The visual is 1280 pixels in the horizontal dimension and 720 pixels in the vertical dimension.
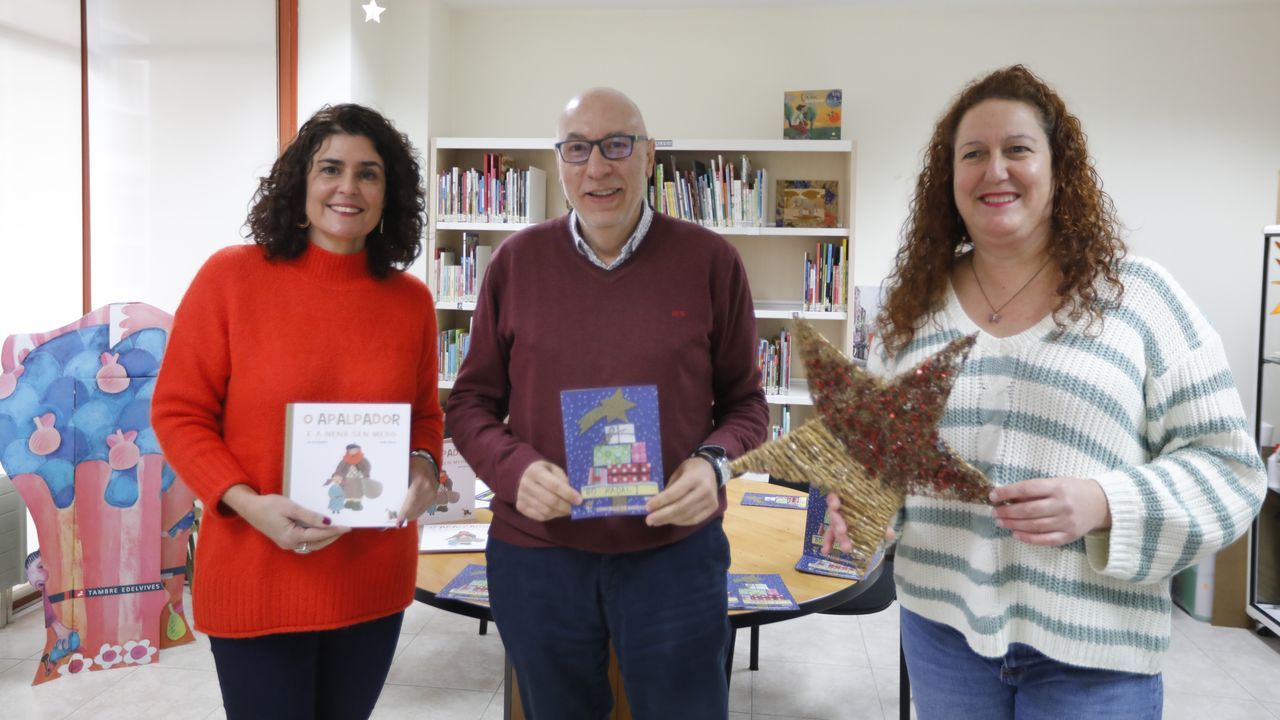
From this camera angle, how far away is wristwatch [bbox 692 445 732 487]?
1430 mm

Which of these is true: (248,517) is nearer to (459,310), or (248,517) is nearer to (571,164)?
(571,164)

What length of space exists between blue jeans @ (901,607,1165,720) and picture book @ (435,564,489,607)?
923 millimetres

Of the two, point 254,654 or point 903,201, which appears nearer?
point 254,654

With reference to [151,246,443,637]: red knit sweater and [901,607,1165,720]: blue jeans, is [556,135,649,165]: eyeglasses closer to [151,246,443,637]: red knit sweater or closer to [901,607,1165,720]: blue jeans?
[151,246,443,637]: red knit sweater

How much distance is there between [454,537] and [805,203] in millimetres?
3072

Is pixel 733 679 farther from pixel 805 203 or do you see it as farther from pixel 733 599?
pixel 805 203

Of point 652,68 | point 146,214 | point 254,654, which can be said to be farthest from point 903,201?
point 254,654

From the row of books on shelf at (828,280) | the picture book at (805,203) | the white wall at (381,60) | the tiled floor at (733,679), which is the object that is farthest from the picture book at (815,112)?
the tiled floor at (733,679)

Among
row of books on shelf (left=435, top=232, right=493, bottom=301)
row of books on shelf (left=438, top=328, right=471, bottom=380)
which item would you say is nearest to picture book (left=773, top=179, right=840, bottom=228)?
row of books on shelf (left=435, top=232, right=493, bottom=301)

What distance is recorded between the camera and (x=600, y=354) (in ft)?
4.80

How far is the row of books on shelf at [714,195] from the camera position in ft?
14.6

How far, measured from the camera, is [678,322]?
1.50 meters

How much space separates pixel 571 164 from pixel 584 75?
364 centimetres

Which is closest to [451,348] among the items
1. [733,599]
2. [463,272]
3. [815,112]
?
[463,272]
